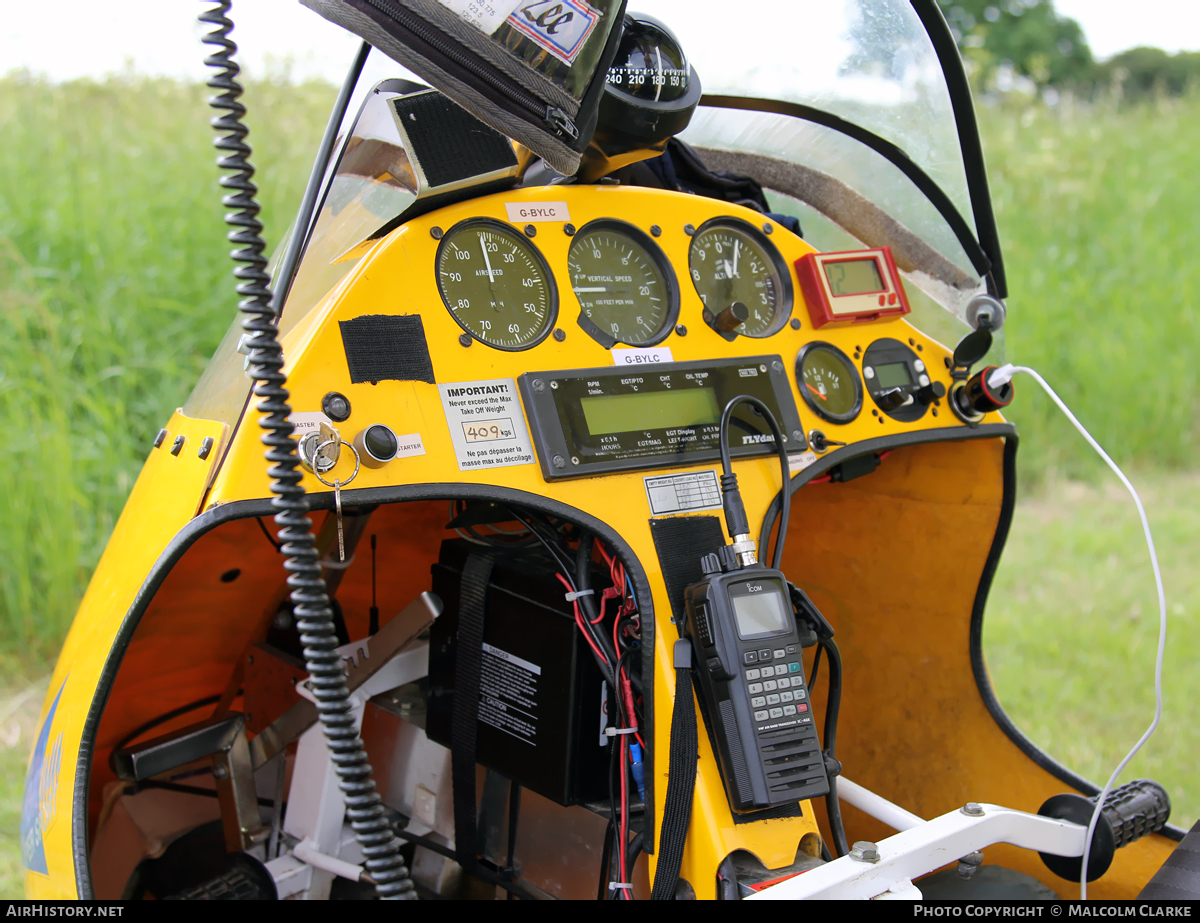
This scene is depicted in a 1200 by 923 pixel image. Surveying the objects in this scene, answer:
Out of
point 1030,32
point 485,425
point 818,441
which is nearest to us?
point 485,425

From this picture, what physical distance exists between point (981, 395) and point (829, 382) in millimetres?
357

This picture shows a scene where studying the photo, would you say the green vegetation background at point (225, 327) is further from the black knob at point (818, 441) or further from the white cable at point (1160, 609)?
the black knob at point (818, 441)

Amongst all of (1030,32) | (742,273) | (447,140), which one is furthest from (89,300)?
(1030,32)

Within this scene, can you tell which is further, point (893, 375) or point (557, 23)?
point (893, 375)

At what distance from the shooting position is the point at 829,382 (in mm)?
1974

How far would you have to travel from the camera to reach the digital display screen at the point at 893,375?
2043mm

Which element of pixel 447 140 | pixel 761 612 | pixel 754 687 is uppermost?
pixel 447 140

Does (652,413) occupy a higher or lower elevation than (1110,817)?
higher

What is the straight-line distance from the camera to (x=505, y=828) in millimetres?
1898

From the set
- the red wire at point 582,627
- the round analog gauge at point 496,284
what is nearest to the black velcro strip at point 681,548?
the red wire at point 582,627

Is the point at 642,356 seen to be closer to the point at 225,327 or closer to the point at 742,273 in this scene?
the point at 742,273

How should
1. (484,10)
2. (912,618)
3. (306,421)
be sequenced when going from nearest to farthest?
(484,10), (306,421), (912,618)

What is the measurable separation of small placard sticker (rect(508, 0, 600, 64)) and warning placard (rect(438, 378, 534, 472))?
1.71 feet
